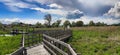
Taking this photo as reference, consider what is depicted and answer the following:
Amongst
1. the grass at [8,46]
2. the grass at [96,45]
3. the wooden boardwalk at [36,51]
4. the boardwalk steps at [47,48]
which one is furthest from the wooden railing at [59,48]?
the grass at [96,45]

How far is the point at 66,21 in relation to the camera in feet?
650

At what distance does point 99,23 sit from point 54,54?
18394cm

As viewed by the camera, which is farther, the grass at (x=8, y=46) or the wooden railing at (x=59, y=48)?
the grass at (x=8, y=46)

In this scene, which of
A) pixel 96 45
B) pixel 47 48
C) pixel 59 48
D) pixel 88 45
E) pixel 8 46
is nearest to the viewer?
pixel 59 48

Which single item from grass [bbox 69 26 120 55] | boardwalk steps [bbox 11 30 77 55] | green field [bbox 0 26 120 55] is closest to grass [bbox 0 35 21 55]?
green field [bbox 0 26 120 55]

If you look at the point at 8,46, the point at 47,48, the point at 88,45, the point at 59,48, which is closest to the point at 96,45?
the point at 88,45

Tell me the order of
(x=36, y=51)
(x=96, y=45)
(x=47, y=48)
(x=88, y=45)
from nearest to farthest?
(x=36, y=51) → (x=47, y=48) → (x=96, y=45) → (x=88, y=45)

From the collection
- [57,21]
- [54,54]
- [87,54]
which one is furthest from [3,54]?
[57,21]

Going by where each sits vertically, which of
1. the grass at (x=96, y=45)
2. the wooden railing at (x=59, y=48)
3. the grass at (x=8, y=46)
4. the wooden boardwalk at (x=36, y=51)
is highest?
the wooden railing at (x=59, y=48)

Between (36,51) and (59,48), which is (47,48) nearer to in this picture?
(36,51)

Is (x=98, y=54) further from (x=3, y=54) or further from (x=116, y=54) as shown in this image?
(x=3, y=54)

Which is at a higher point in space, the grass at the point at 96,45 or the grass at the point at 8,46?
the grass at the point at 8,46

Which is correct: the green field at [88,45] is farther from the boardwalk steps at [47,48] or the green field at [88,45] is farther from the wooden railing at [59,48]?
→ the wooden railing at [59,48]

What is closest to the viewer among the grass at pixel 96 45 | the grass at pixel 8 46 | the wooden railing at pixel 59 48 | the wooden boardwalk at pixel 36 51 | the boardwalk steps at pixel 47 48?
the wooden railing at pixel 59 48
